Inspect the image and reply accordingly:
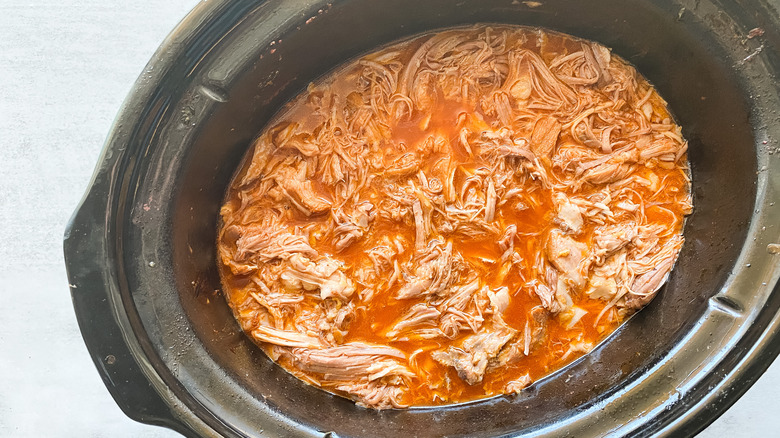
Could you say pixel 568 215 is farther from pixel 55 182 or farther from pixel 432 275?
pixel 55 182

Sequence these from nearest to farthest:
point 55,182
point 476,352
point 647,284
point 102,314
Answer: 1. point 102,314
2. point 476,352
3. point 647,284
4. point 55,182

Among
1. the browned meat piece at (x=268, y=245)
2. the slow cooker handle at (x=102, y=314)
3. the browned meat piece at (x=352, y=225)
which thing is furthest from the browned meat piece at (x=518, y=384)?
the slow cooker handle at (x=102, y=314)

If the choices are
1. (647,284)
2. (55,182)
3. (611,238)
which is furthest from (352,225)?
(55,182)

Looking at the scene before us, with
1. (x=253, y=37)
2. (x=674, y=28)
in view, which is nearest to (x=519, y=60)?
(x=674, y=28)

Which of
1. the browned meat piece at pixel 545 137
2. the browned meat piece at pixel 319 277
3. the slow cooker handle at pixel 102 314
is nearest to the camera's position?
the slow cooker handle at pixel 102 314

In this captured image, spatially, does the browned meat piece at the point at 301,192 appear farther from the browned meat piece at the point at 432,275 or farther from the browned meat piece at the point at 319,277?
the browned meat piece at the point at 432,275
